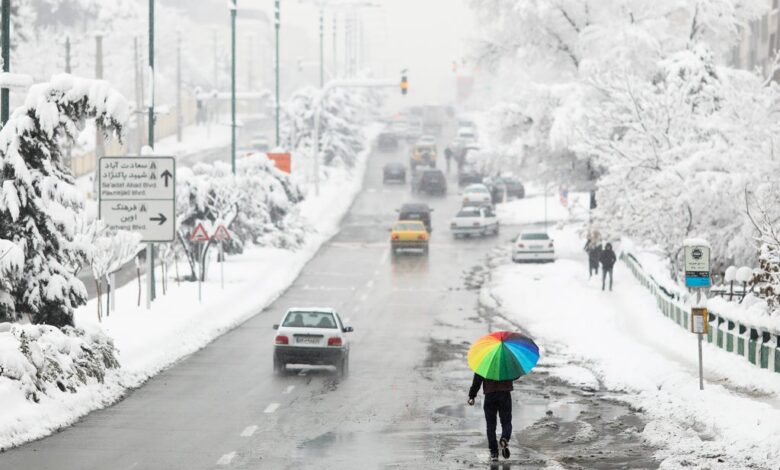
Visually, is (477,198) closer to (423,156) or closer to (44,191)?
(423,156)

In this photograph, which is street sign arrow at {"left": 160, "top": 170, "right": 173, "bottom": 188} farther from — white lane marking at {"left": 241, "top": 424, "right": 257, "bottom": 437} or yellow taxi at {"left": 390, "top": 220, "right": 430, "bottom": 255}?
yellow taxi at {"left": 390, "top": 220, "right": 430, "bottom": 255}

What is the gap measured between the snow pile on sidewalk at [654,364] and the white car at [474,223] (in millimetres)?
14910

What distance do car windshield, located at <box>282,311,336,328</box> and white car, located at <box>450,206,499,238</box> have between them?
127ft

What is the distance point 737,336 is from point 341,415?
9.05 meters

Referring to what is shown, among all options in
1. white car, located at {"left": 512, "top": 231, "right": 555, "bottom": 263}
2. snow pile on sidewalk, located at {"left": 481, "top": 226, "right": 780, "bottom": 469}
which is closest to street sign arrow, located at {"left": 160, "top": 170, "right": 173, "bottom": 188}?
snow pile on sidewalk, located at {"left": 481, "top": 226, "right": 780, "bottom": 469}

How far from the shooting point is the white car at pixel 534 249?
5516 cm

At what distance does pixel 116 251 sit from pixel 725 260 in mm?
19903

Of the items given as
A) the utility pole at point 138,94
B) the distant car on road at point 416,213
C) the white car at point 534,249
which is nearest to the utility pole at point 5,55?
the white car at point 534,249

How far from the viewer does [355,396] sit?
2497cm

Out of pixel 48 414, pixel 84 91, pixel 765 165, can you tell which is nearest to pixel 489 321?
pixel 765 165

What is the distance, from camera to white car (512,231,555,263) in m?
55.2

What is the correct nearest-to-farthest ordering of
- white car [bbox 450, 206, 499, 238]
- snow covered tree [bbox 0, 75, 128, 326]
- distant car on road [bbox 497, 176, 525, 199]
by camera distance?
snow covered tree [bbox 0, 75, 128, 326] < white car [bbox 450, 206, 499, 238] < distant car on road [bbox 497, 176, 525, 199]

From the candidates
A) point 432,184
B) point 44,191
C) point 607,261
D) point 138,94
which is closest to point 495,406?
point 44,191

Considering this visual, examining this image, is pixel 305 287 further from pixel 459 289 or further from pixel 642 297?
pixel 642 297
